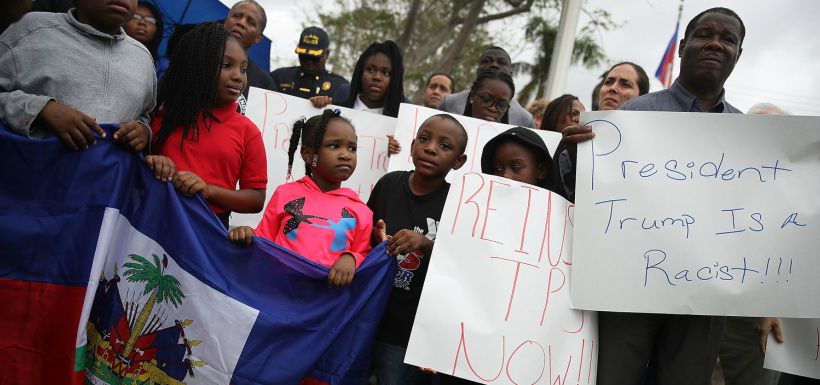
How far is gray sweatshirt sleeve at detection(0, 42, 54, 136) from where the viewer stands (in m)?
2.55

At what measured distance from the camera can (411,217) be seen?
3055mm

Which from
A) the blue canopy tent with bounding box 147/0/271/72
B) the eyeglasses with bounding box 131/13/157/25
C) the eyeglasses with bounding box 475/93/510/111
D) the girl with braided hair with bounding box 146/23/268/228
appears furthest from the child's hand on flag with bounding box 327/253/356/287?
the blue canopy tent with bounding box 147/0/271/72

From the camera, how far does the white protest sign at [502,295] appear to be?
2.60 meters

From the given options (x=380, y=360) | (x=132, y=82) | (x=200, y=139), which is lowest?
(x=380, y=360)

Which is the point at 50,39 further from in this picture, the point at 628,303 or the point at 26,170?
the point at 628,303

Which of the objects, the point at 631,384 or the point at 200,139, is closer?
the point at 631,384

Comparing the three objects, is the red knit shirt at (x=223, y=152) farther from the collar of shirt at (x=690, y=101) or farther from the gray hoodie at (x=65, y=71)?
the collar of shirt at (x=690, y=101)

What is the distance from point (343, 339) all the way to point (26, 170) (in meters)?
1.44

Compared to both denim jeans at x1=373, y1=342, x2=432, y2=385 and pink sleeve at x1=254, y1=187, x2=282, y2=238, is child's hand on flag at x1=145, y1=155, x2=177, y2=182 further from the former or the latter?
denim jeans at x1=373, y1=342, x2=432, y2=385

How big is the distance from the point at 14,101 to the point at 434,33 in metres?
16.4

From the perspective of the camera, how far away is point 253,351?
8.94ft

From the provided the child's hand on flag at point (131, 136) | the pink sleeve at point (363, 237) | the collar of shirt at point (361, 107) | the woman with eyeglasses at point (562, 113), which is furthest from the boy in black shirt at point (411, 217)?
the woman with eyeglasses at point (562, 113)

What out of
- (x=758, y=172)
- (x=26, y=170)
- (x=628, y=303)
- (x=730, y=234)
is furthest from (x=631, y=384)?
(x=26, y=170)

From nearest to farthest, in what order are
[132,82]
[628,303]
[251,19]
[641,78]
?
[628,303], [132,82], [641,78], [251,19]
